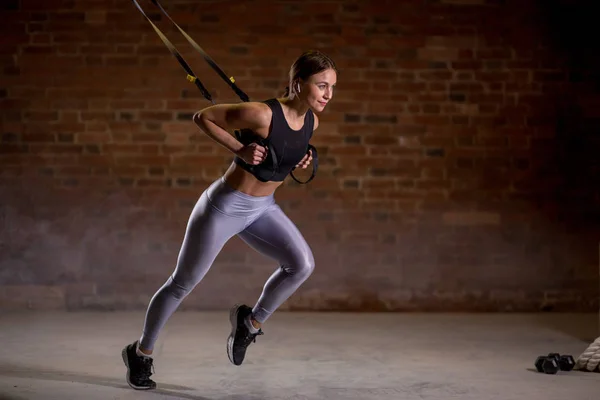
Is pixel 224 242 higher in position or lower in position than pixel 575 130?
lower

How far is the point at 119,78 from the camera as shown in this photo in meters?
6.08

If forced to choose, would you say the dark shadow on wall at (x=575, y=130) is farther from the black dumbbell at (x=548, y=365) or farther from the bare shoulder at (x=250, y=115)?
the bare shoulder at (x=250, y=115)

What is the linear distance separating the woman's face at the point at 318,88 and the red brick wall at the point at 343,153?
97.3 inches

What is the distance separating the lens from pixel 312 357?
14.8 feet

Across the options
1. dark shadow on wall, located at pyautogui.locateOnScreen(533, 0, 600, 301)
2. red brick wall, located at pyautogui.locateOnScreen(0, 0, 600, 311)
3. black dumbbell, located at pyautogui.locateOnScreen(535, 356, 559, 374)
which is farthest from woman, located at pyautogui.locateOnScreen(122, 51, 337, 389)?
dark shadow on wall, located at pyautogui.locateOnScreen(533, 0, 600, 301)

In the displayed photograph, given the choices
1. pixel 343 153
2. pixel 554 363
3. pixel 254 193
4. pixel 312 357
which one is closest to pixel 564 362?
pixel 554 363

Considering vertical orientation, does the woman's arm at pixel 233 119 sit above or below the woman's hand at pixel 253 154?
above

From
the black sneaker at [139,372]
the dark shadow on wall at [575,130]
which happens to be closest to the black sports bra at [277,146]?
the black sneaker at [139,372]

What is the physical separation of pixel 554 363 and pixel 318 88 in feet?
5.94

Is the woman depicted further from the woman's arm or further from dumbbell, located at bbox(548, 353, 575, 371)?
dumbbell, located at bbox(548, 353, 575, 371)

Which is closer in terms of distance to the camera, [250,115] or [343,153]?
[250,115]

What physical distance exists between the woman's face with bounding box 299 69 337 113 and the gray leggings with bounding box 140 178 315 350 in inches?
19.5

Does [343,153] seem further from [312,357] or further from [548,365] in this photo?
[548,365]

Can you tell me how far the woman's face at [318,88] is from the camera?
11.8 feet
